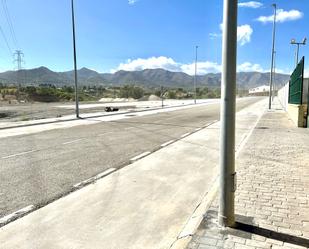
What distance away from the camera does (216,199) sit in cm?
532

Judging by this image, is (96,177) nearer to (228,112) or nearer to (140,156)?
(140,156)

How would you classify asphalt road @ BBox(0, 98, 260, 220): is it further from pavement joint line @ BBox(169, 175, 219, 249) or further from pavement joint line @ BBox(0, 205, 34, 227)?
pavement joint line @ BBox(169, 175, 219, 249)

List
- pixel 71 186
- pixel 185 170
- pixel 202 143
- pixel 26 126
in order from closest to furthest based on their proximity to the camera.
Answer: pixel 71 186 < pixel 185 170 < pixel 202 143 < pixel 26 126

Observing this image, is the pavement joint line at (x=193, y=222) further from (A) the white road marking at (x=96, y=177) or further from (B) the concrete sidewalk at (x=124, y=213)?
(A) the white road marking at (x=96, y=177)

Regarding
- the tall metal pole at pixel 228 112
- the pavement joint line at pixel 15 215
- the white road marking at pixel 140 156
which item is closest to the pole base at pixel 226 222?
the tall metal pole at pixel 228 112

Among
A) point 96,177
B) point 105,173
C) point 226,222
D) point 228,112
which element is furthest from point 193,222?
point 105,173

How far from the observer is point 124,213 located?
5.08 meters

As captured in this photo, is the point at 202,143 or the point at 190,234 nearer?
the point at 190,234

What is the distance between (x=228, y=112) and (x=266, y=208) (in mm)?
1781

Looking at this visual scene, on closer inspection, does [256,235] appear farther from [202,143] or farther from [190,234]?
[202,143]

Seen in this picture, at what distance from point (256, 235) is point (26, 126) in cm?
1803

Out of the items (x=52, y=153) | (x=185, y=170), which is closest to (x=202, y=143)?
(x=185, y=170)

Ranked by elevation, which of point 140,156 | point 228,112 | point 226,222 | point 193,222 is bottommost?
point 140,156

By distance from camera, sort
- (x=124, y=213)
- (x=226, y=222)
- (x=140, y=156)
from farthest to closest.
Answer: (x=140, y=156)
(x=124, y=213)
(x=226, y=222)
